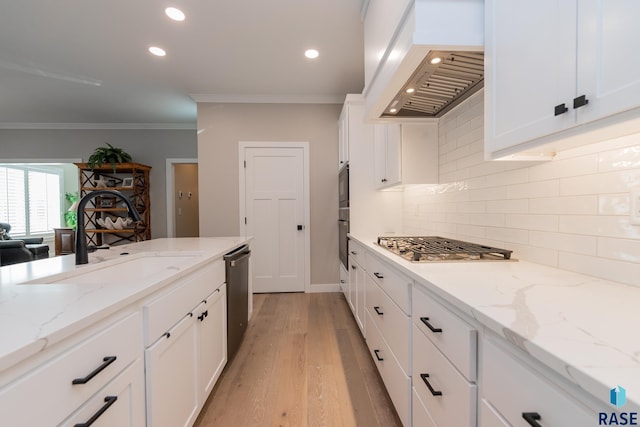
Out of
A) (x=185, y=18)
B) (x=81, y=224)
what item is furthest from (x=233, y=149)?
(x=81, y=224)

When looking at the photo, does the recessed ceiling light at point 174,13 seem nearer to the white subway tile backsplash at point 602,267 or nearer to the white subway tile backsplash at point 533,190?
the white subway tile backsplash at point 533,190

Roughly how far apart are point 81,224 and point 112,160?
3.97 m

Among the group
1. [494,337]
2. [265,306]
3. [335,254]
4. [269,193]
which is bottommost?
[265,306]

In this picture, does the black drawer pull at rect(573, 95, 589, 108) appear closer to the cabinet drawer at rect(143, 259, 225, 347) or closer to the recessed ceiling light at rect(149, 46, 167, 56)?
the cabinet drawer at rect(143, 259, 225, 347)

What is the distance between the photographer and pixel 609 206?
0.96m

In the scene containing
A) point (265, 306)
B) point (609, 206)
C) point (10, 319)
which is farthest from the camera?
point (265, 306)

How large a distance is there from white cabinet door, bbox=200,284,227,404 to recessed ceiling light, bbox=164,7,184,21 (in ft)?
7.12

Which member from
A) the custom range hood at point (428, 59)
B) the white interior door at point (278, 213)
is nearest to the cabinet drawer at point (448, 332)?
the custom range hood at point (428, 59)

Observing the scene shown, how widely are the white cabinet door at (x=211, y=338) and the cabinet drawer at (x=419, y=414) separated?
1046 mm

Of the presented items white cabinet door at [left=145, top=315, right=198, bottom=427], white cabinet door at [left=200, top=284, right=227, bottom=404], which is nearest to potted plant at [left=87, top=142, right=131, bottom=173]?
white cabinet door at [left=200, top=284, right=227, bottom=404]

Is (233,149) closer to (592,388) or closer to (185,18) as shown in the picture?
(185,18)

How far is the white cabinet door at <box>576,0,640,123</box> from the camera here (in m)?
0.61

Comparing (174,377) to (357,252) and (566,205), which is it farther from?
(566,205)

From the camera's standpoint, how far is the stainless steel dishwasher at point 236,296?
1942mm
